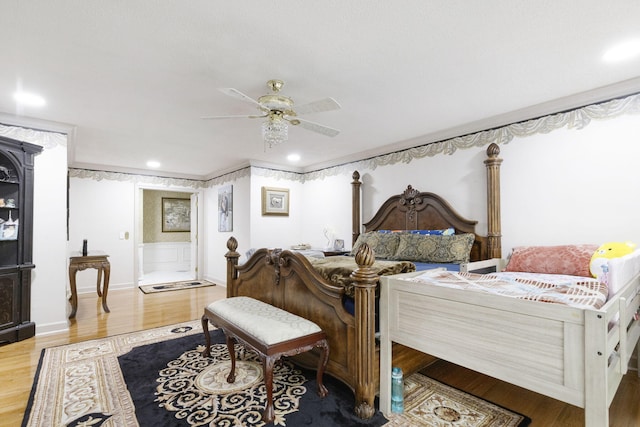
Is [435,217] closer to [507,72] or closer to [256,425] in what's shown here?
[507,72]

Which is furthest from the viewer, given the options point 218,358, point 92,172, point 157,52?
point 92,172

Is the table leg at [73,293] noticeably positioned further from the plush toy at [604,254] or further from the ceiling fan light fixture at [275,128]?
the plush toy at [604,254]

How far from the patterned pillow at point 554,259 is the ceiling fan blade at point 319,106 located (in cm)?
222

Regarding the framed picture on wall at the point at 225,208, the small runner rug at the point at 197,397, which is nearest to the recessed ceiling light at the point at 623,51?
the small runner rug at the point at 197,397

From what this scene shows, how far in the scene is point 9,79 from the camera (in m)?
2.45

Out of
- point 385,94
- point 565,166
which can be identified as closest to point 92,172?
point 385,94

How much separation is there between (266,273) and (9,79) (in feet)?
8.34

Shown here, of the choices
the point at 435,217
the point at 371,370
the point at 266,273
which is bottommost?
the point at 371,370

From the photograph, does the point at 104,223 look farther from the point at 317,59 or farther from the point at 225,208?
the point at 317,59

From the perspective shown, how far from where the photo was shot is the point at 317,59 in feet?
7.20

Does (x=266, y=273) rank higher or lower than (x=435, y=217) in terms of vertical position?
lower

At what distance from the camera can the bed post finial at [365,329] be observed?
6.10 feet

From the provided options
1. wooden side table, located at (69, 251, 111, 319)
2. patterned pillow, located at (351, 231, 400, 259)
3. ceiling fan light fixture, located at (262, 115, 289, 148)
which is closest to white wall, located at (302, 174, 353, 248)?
patterned pillow, located at (351, 231, 400, 259)

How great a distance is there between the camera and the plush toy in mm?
2246
